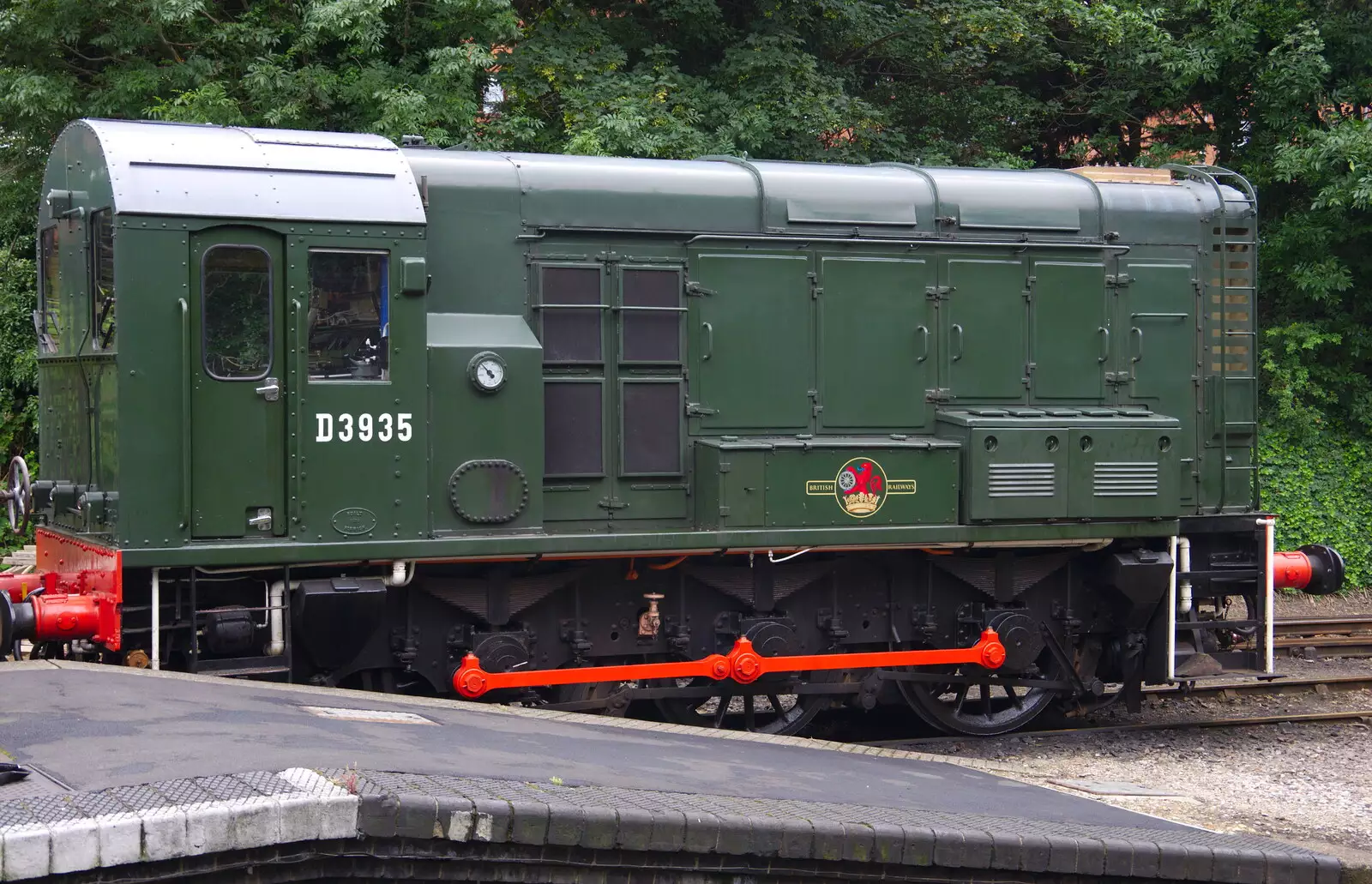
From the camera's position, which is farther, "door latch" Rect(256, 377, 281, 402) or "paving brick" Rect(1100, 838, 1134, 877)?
"door latch" Rect(256, 377, 281, 402)

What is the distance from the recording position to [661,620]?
8789 millimetres

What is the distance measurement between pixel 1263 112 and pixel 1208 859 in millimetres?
14540

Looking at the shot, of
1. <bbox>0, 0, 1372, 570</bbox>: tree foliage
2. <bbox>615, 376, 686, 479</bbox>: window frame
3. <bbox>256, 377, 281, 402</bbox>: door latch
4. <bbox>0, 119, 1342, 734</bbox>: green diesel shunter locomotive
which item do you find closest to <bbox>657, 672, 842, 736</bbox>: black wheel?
<bbox>0, 119, 1342, 734</bbox>: green diesel shunter locomotive

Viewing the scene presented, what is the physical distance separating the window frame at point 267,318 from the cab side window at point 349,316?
7.9 inches

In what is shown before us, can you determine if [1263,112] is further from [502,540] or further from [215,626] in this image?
[215,626]

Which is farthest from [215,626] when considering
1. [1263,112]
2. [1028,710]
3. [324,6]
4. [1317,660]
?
[1263,112]

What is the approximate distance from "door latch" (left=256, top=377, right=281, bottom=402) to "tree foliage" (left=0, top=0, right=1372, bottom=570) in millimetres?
6738

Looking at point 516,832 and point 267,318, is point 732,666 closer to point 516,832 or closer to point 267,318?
point 267,318

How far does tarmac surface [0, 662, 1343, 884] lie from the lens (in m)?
4.06

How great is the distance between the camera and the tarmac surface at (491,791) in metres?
4.06

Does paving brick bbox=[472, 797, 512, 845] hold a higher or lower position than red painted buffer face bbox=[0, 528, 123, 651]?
lower

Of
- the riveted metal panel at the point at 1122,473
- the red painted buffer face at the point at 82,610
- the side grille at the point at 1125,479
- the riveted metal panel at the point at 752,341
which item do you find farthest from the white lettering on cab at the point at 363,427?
the side grille at the point at 1125,479

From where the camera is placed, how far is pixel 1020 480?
902 cm

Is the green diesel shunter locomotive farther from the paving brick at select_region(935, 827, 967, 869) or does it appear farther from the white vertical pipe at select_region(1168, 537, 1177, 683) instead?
the paving brick at select_region(935, 827, 967, 869)
